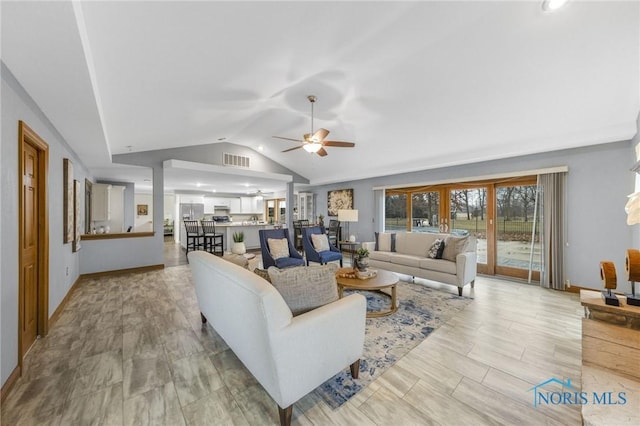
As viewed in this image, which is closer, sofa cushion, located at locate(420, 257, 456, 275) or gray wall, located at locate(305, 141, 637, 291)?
gray wall, located at locate(305, 141, 637, 291)

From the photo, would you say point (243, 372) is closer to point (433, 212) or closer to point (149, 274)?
point (149, 274)

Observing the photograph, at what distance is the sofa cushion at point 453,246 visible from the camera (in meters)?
4.02

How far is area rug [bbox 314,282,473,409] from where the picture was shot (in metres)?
1.85

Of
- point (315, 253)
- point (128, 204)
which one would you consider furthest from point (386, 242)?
point (128, 204)

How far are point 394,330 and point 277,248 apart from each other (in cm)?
256

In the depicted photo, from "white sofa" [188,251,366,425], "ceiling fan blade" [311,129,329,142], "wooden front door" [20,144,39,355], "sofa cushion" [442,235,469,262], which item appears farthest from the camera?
"sofa cushion" [442,235,469,262]

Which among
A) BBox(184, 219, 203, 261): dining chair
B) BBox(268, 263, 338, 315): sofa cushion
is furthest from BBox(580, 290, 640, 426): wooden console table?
BBox(184, 219, 203, 261): dining chair

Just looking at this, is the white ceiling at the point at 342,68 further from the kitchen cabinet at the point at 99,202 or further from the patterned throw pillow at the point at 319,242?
the kitchen cabinet at the point at 99,202

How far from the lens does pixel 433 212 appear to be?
230 inches

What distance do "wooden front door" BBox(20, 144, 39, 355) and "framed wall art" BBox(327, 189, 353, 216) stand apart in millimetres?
6534

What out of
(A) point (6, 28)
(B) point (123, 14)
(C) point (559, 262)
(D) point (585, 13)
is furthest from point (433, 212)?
(A) point (6, 28)

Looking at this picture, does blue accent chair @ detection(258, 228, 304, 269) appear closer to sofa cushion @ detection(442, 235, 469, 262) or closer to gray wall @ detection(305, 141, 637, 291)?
sofa cushion @ detection(442, 235, 469, 262)

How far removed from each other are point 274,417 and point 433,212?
5414mm

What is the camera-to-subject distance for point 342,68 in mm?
2900
